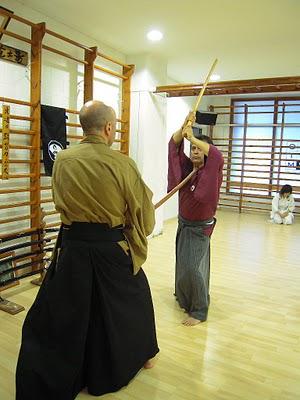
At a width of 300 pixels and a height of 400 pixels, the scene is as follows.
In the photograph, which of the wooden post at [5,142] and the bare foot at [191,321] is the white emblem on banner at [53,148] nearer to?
the wooden post at [5,142]

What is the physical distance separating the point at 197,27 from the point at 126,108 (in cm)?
143

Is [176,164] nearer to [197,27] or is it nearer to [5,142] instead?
[5,142]

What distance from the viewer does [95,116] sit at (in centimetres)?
173

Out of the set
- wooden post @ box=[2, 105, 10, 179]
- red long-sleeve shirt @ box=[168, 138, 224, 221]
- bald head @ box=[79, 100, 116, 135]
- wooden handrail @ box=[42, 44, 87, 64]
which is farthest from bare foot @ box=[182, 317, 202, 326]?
wooden handrail @ box=[42, 44, 87, 64]

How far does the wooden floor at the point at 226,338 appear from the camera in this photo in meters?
1.92

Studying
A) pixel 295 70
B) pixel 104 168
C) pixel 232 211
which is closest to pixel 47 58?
pixel 104 168

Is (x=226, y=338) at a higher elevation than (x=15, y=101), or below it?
below

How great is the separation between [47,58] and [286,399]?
3578 millimetres

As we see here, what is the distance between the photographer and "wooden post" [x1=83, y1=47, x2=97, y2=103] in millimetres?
3961

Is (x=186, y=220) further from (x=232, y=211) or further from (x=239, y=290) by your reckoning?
(x=232, y=211)

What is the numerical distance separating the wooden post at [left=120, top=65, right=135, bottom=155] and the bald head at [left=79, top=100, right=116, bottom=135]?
10.1 feet

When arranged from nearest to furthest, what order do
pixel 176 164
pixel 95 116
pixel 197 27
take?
pixel 95 116, pixel 176 164, pixel 197 27

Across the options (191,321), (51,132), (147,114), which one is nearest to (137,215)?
(191,321)

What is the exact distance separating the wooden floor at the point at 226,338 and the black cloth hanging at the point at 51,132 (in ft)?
4.10
